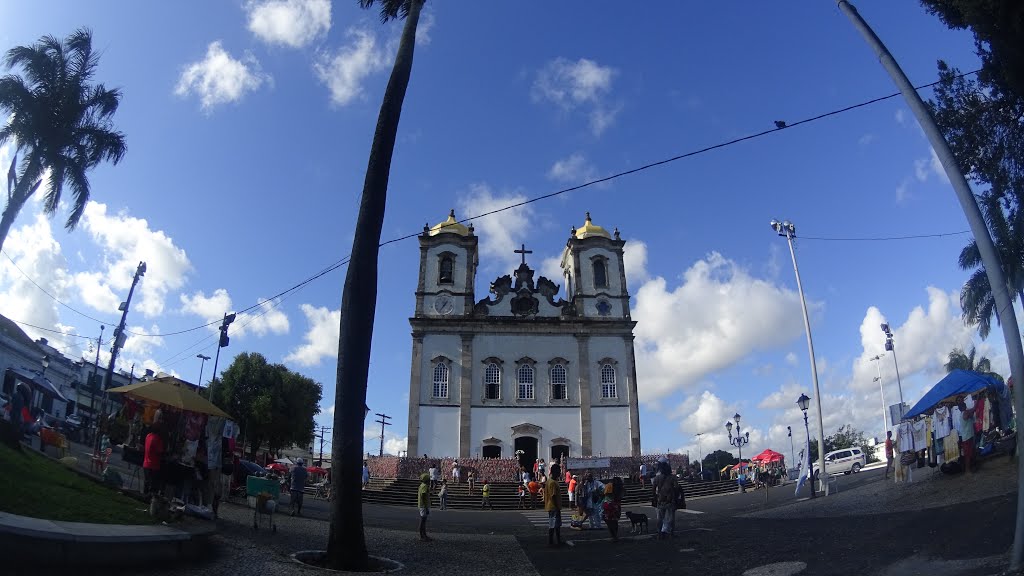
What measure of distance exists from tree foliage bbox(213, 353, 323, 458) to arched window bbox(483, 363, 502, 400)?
16247mm

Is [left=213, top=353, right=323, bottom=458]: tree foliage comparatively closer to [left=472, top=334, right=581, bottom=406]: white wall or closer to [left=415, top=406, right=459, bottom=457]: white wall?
[left=415, top=406, right=459, bottom=457]: white wall

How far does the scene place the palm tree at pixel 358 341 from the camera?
827 centimetres

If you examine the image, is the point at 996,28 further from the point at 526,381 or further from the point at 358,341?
the point at 526,381

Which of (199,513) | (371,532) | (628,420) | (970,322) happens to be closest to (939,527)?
(371,532)

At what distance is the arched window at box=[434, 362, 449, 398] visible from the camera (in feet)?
125

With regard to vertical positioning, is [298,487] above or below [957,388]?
below

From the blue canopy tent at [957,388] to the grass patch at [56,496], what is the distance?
15559 mm

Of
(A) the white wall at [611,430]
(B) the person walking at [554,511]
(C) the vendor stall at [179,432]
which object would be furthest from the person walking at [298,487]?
(A) the white wall at [611,430]

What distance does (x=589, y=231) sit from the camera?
144ft

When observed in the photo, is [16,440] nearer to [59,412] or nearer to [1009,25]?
[1009,25]

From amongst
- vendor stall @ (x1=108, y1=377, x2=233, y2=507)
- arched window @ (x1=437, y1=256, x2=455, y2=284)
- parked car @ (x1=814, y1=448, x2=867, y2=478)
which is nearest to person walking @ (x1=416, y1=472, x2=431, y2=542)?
vendor stall @ (x1=108, y1=377, x2=233, y2=507)

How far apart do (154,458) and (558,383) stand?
30267 millimetres

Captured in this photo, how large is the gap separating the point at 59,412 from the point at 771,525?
116ft

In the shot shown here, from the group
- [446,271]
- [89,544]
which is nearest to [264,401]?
[446,271]
